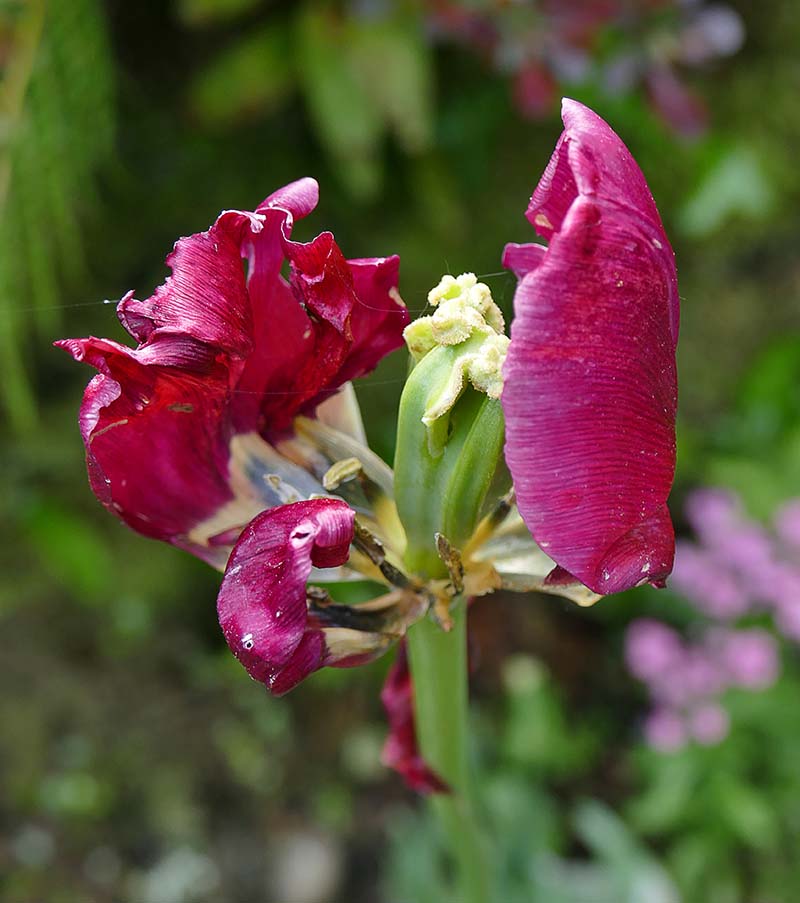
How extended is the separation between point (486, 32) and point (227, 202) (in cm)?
44

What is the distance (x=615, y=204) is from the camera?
0.86ft

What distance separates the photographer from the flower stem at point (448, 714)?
37 centimetres

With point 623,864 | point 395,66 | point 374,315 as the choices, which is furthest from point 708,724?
point 374,315

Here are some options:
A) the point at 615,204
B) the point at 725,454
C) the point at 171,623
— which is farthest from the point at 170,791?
the point at 615,204

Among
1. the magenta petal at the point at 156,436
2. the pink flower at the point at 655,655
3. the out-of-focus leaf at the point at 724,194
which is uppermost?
the magenta petal at the point at 156,436

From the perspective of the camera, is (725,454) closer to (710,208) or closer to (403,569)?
(710,208)

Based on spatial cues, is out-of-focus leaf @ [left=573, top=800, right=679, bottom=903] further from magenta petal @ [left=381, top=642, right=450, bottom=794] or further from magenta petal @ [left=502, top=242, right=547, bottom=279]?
magenta petal @ [left=502, top=242, right=547, bottom=279]

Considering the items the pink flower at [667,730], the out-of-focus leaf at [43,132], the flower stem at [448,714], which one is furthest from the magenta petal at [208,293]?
the pink flower at [667,730]

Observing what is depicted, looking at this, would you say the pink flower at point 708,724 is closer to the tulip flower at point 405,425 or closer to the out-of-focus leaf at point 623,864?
the out-of-focus leaf at point 623,864

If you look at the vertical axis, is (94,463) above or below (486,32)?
above

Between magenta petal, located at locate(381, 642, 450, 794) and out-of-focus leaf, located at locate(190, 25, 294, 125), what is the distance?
88 cm

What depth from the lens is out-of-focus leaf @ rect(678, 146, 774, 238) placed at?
4.53 ft

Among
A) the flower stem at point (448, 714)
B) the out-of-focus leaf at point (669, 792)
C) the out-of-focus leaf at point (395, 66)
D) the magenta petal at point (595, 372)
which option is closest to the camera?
the magenta petal at point (595, 372)

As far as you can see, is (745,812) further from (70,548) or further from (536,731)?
(70,548)
